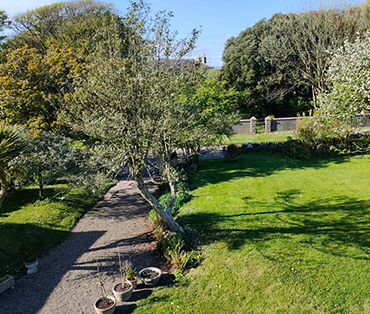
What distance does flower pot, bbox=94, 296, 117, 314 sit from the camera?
20.6ft

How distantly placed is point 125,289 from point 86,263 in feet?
8.03

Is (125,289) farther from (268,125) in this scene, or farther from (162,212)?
(268,125)

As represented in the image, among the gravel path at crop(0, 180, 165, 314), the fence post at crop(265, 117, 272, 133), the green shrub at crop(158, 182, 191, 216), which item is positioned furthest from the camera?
the fence post at crop(265, 117, 272, 133)

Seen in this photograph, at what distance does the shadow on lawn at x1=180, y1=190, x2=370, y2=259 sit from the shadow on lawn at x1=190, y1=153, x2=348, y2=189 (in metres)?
4.12

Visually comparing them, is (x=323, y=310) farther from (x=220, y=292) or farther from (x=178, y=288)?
(x=178, y=288)

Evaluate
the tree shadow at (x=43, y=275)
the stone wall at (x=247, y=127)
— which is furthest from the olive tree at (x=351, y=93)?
the stone wall at (x=247, y=127)

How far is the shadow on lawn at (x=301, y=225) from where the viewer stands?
26.1 feet

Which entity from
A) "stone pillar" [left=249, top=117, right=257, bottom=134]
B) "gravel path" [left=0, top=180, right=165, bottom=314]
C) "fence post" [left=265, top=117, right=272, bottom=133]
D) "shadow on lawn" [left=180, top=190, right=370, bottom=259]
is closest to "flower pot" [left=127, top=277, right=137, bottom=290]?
"gravel path" [left=0, top=180, right=165, bottom=314]

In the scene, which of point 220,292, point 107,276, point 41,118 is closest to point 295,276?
point 220,292

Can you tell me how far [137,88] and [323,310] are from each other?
6.83 m

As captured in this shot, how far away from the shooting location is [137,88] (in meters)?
7.79

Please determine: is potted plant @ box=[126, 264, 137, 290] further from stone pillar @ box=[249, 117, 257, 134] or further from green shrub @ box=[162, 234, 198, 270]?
stone pillar @ box=[249, 117, 257, 134]

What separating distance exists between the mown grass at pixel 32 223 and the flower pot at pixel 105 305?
3.13 metres

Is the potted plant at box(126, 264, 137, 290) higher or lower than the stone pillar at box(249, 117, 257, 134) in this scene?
lower
